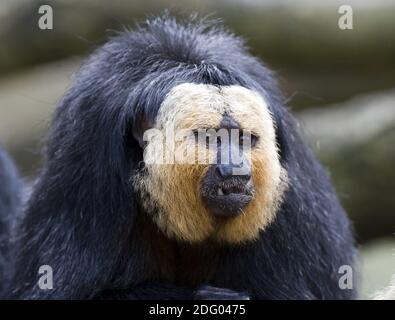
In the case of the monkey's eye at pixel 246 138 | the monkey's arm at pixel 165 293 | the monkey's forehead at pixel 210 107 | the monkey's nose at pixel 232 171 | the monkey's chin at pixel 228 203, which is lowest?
the monkey's arm at pixel 165 293

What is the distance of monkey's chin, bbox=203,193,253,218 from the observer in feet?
21.9

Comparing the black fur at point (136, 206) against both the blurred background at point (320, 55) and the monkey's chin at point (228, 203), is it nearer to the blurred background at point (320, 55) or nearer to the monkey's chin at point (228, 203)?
the monkey's chin at point (228, 203)

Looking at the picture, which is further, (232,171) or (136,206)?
(136,206)

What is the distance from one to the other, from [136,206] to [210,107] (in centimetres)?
85

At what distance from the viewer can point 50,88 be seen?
45.5 feet

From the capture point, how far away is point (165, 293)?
7.09m

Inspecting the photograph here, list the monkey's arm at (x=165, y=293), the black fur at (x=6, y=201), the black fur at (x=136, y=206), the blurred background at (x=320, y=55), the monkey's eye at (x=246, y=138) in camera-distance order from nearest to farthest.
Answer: the monkey's eye at (x=246, y=138) < the monkey's arm at (x=165, y=293) < the black fur at (x=136, y=206) < the black fur at (x=6, y=201) < the blurred background at (x=320, y=55)

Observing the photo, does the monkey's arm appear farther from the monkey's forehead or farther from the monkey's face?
the monkey's forehead

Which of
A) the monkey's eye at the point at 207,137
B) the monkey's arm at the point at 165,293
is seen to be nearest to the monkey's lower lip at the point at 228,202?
the monkey's eye at the point at 207,137

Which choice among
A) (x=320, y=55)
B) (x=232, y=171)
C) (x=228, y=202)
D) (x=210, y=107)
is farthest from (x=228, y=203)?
(x=320, y=55)

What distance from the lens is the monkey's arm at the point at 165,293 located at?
693 centimetres

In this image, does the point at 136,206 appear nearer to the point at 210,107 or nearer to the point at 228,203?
the point at 228,203

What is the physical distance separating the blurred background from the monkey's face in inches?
124
